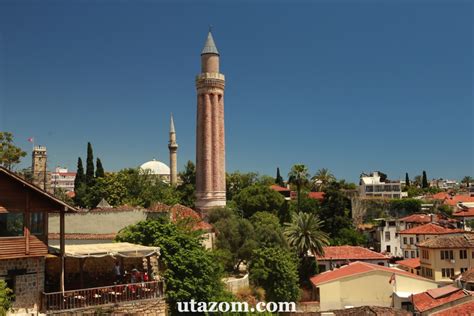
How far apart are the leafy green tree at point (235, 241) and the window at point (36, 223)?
59.0 ft

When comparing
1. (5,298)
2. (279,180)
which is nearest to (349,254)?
(5,298)

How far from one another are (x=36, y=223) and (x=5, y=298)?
8.70 feet

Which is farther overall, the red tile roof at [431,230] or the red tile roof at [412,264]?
the red tile roof at [431,230]

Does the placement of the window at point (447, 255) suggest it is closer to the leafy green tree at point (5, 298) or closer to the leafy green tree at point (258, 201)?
the leafy green tree at point (258, 201)

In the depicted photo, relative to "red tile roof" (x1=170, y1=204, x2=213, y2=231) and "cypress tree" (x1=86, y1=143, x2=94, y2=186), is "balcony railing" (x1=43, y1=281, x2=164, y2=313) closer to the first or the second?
"red tile roof" (x1=170, y1=204, x2=213, y2=231)

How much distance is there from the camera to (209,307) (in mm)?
20172

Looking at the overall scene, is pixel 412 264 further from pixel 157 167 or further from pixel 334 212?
pixel 157 167

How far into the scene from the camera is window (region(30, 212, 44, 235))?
1631 cm

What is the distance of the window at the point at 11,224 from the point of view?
615 inches

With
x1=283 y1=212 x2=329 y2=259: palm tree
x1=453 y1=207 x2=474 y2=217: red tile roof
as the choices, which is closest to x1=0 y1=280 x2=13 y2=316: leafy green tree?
x1=283 y1=212 x2=329 y2=259: palm tree

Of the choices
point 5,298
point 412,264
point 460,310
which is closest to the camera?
point 5,298

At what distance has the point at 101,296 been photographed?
16656 mm

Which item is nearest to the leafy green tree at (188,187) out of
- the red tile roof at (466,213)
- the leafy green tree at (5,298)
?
the red tile roof at (466,213)

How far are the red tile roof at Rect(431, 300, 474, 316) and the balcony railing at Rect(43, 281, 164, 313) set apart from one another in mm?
13141
